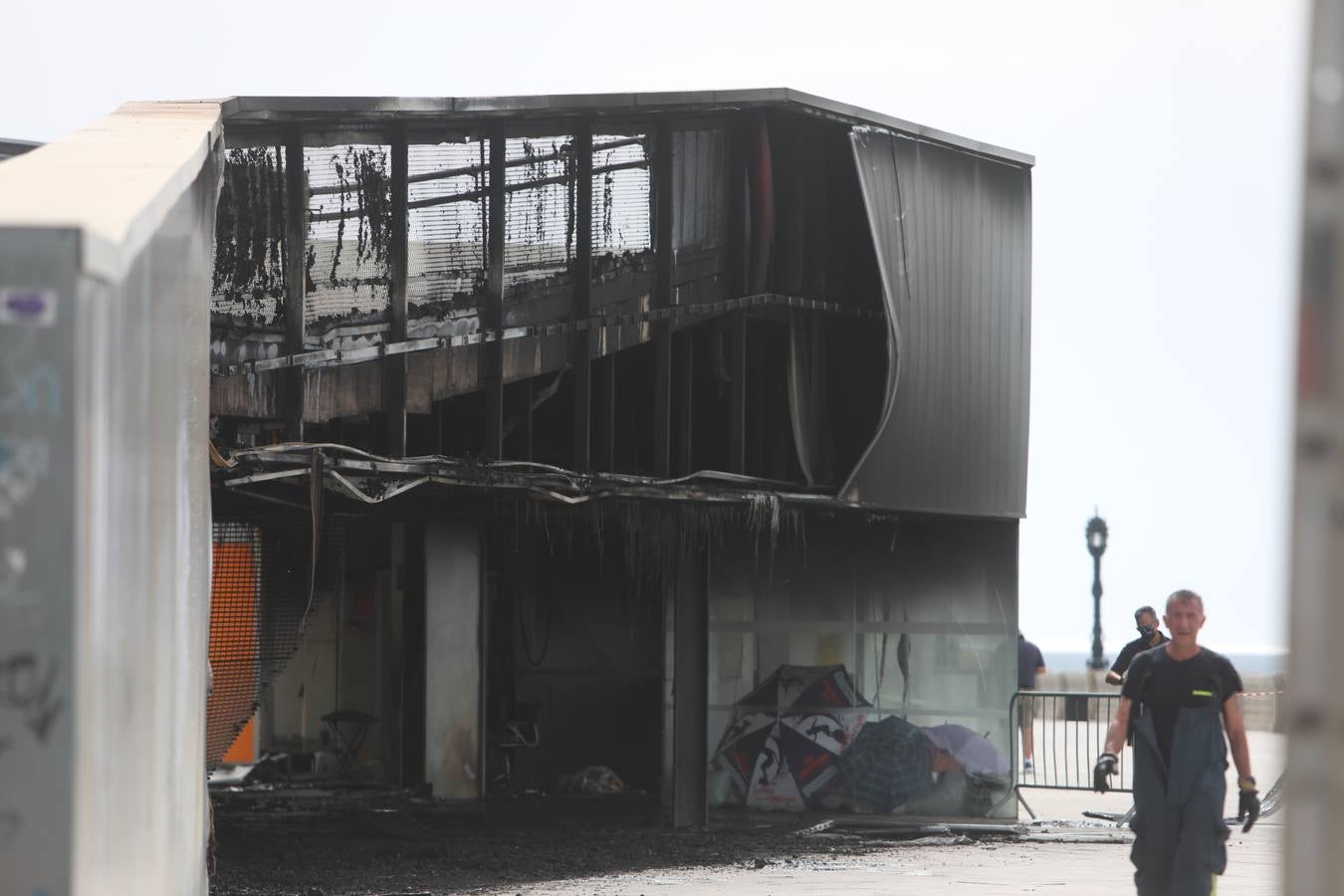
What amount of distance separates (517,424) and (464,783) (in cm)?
449

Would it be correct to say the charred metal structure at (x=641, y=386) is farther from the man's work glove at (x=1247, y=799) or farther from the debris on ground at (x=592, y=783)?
the man's work glove at (x=1247, y=799)

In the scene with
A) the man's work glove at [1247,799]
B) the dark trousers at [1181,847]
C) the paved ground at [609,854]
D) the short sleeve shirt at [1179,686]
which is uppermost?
the short sleeve shirt at [1179,686]

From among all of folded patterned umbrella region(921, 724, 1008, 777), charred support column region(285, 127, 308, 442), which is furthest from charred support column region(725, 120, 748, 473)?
charred support column region(285, 127, 308, 442)

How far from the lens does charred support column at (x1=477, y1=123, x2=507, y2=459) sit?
16.0m

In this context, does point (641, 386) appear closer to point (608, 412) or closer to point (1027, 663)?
point (608, 412)

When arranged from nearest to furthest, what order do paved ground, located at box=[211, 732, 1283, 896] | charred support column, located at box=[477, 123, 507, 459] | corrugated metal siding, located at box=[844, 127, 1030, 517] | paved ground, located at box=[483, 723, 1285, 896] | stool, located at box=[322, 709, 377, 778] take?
paved ground, located at box=[483, 723, 1285, 896], paved ground, located at box=[211, 732, 1283, 896], charred support column, located at box=[477, 123, 507, 459], corrugated metal siding, located at box=[844, 127, 1030, 517], stool, located at box=[322, 709, 377, 778]

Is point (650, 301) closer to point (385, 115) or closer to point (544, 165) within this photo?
point (544, 165)

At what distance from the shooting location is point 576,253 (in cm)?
1672

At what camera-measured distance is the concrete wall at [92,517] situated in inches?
196

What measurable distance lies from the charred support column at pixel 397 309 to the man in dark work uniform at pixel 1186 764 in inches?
306

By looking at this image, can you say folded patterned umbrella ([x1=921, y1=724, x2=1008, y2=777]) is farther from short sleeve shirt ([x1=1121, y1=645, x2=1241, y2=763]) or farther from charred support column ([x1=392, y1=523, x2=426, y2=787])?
short sleeve shirt ([x1=1121, y1=645, x2=1241, y2=763])

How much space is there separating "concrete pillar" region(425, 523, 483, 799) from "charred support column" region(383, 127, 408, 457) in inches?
175

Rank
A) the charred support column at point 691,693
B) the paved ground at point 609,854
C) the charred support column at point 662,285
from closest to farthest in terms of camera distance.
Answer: the paved ground at point 609,854
the charred support column at point 662,285
the charred support column at point 691,693

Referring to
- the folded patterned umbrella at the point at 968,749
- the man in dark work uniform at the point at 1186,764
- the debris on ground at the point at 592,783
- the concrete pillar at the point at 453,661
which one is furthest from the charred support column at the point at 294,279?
the debris on ground at the point at 592,783
